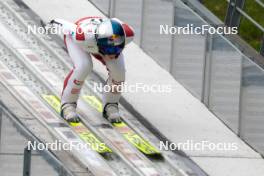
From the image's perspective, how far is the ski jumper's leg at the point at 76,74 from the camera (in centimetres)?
1748

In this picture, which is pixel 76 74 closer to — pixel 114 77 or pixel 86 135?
pixel 114 77

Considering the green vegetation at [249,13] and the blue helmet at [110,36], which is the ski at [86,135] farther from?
the green vegetation at [249,13]

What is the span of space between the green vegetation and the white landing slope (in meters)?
4.26

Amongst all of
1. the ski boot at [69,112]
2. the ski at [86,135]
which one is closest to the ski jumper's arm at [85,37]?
the ski boot at [69,112]

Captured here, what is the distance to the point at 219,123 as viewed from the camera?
1894 centimetres

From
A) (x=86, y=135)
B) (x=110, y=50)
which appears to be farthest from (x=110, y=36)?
(x=86, y=135)

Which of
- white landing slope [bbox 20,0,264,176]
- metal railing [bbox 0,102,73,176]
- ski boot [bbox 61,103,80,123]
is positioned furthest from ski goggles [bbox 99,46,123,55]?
metal railing [bbox 0,102,73,176]

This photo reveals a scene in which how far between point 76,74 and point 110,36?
2.05 ft

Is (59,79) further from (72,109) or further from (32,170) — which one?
(32,170)

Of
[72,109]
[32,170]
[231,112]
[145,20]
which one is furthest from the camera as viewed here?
[145,20]

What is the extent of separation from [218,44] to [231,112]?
0.80 metres

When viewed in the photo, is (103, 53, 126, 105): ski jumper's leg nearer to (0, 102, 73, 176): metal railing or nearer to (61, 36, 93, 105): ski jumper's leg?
(61, 36, 93, 105): ski jumper's leg

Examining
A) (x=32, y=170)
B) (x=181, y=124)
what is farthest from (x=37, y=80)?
(x=32, y=170)

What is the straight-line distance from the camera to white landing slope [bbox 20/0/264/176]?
58.9 feet
